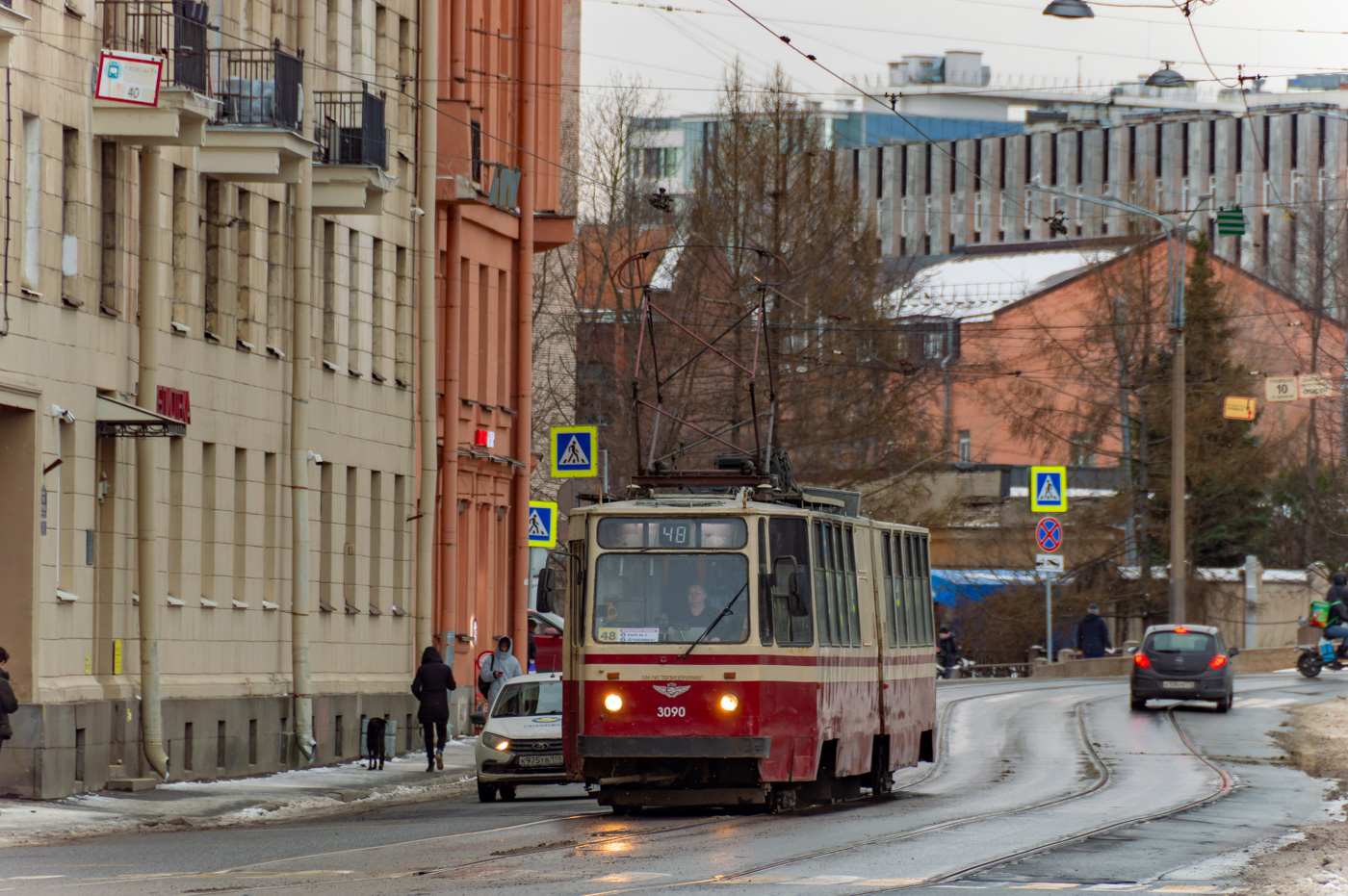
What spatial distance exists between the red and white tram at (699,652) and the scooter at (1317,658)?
29.7 metres

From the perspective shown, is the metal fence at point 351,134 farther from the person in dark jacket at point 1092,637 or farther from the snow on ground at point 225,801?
the person in dark jacket at point 1092,637

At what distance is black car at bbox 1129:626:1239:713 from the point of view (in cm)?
4003

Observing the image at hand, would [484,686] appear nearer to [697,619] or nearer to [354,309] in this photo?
[354,309]

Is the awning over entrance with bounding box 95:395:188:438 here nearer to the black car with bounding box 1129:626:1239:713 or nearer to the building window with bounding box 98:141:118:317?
the building window with bounding box 98:141:118:317

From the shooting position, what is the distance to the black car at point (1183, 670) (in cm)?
4003

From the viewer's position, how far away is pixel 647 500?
70.3 feet

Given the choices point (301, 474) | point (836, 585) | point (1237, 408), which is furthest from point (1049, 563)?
point (836, 585)

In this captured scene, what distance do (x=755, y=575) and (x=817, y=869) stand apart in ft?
18.0

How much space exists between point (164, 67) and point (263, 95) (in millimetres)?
2109

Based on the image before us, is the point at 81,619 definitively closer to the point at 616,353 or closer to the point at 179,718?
the point at 179,718

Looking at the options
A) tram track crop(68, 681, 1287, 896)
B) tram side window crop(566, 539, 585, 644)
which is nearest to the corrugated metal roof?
tram track crop(68, 681, 1287, 896)

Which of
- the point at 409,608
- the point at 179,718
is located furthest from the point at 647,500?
the point at 409,608

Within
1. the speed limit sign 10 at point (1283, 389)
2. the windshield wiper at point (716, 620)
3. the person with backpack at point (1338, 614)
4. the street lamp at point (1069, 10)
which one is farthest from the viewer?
the speed limit sign 10 at point (1283, 389)

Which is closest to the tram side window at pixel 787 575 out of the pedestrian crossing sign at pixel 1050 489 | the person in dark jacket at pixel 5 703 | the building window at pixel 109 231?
the person in dark jacket at pixel 5 703
